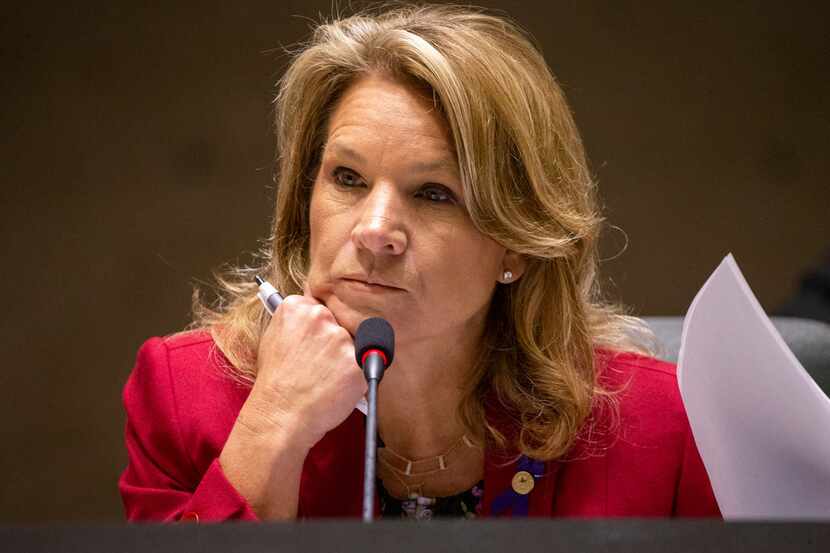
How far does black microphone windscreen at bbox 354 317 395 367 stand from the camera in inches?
52.9

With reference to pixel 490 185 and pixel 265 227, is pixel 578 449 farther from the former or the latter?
pixel 265 227

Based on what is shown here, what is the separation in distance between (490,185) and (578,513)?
0.52 m

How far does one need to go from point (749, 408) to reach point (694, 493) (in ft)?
1.40

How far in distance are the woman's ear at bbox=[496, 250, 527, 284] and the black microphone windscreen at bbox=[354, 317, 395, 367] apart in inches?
19.2

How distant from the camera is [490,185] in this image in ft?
5.49

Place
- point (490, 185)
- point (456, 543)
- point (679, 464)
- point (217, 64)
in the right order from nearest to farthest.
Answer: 1. point (456, 543)
2. point (490, 185)
3. point (679, 464)
4. point (217, 64)

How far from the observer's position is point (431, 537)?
2.72 ft

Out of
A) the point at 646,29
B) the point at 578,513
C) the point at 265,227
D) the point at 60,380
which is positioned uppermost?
the point at 646,29

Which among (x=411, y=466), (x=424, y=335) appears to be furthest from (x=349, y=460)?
(x=424, y=335)

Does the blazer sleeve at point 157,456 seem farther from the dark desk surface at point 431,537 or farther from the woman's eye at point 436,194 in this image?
the dark desk surface at point 431,537

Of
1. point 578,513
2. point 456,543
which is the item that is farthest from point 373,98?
point 456,543

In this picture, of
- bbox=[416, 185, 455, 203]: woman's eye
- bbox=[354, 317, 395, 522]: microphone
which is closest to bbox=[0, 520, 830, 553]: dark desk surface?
bbox=[354, 317, 395, 522]: microphone

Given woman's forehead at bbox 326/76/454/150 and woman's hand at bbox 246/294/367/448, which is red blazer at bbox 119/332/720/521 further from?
woman's forehead at bbox 326/76/454/150

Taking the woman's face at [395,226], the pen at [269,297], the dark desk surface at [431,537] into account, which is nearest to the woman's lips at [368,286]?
the woman's face at [395,226]
